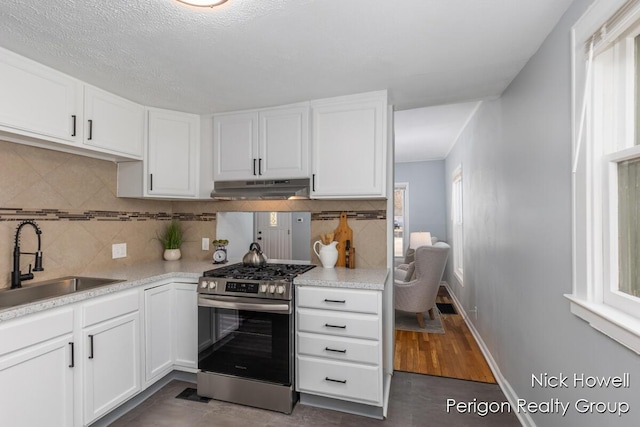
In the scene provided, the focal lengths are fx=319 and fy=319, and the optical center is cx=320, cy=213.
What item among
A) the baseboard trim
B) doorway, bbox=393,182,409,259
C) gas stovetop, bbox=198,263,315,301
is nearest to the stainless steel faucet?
gas stovetop, bbox=198,263,315,301

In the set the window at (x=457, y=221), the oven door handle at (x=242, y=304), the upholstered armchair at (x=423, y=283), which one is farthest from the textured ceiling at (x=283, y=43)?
the window at (x=457, y=221)

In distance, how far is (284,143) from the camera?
2.66 m

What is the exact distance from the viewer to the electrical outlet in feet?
8.95

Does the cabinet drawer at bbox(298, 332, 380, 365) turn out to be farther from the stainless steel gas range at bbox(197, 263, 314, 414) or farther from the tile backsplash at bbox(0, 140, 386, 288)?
the tile backsplash at bbox(0, 140, 386, 288)

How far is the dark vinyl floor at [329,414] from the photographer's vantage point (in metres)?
2.07

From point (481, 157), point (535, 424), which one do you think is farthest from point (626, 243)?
point (481, 157)

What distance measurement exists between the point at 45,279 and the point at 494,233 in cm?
345

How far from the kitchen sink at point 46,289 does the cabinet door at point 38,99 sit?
38.2 inches

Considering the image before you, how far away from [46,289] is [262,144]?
1829 mm

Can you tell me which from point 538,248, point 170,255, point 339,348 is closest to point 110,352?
point 170,255

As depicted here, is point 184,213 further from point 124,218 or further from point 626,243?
point 626,243

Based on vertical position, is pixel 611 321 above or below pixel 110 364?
above

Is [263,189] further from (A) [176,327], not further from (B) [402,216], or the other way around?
(B) [402,216]

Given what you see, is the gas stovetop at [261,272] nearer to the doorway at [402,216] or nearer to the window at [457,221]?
the window at [457,221]
